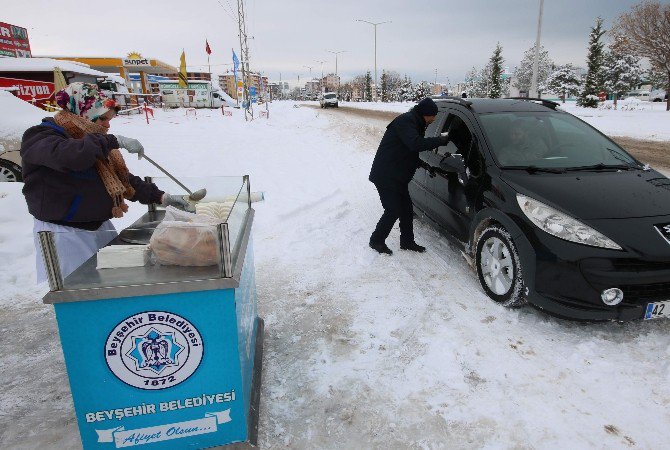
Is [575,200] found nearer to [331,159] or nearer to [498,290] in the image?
[498,290]

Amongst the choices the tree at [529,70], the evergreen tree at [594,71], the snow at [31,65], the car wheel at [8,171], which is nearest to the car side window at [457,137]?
the car wheel at [8,171]

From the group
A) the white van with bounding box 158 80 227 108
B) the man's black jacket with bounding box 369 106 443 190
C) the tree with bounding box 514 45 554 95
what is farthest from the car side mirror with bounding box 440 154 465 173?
the tree with bounding box 514 45 554 95

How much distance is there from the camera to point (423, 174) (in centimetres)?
526

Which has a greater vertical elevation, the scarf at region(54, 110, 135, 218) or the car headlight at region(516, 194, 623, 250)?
the scarf at region(54, 110, 135, 218)

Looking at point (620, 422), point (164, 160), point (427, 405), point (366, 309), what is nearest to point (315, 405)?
point (427, 405)

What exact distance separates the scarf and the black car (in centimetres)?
292

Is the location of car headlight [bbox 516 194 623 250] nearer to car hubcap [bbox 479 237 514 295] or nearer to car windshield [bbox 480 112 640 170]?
car hubcap [bbox 479 237 514 295]

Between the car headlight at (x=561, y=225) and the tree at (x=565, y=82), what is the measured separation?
2169 inches

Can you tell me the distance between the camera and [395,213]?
4883 mm

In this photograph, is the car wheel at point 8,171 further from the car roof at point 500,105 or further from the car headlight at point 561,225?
the car headlight at point 561,225

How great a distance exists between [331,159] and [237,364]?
886 centimetres

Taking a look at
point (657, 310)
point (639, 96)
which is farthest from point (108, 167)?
point (639, 96)

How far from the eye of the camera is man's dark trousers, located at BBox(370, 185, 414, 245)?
4.84 meters

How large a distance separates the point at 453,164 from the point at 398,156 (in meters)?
0.63
